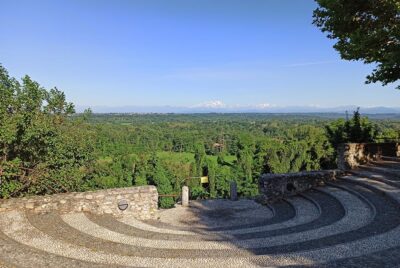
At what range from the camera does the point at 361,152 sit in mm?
18953

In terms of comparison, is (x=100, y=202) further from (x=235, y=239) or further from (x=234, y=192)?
(x=234, y=192)

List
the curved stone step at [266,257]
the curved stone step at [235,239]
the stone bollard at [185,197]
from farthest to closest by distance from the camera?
1. the stone bollard at [185,197]
2. the curved stone step at [235,239]
3. the curved stone step at [266,257]

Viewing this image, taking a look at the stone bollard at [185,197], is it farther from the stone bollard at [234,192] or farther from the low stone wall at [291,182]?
the low stone wall at [291,182]

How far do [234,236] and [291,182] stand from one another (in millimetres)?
7611

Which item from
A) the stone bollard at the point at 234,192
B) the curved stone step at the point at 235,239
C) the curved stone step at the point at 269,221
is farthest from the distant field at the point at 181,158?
the curved stone step at the point at 235,239

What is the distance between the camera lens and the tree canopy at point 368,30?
12477 millimetres

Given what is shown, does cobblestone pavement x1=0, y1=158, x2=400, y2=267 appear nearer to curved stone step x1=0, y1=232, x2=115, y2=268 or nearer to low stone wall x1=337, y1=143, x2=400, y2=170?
curved stone step x1=0, y1=232, x2=115, y2=268

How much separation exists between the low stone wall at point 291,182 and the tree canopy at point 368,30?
5299 mm

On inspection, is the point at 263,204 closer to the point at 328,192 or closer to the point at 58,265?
the point at 328,192

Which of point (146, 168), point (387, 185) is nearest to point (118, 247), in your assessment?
point (387, 185)

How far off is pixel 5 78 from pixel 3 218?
26.5ft

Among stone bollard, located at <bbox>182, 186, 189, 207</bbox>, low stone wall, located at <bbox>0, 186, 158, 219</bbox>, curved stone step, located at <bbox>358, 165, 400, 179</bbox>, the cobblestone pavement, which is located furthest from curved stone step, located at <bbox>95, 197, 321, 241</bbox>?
stone bollard, located at <bbox>182, 186, 189, 207</bbox>

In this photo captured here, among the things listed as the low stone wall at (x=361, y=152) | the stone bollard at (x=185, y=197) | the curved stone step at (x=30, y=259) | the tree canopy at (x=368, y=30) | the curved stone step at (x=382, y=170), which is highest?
the tree canopy at (x=368, y=30)

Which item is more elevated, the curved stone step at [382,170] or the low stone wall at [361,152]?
the low stone wall at [361,152]
